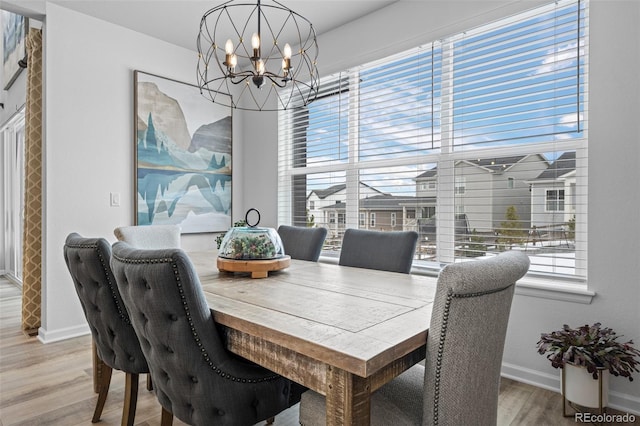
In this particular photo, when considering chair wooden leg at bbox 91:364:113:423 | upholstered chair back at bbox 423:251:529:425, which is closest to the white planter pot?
upholstered chair back at bbox 423:251:529:425

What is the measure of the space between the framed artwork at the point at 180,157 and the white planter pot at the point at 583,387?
3343mm

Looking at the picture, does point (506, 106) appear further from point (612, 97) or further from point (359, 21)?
point (359, 21)

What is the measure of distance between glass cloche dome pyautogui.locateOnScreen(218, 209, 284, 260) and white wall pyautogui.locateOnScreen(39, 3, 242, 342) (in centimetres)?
191

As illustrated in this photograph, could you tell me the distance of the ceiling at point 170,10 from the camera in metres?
3.02

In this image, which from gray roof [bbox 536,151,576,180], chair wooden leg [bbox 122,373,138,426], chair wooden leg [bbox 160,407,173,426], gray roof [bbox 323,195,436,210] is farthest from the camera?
gray roof [bbox 323,195,436,210]

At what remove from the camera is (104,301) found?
64.1 inches

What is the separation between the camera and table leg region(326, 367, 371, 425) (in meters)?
0.98

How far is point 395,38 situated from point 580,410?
272cm

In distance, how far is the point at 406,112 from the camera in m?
3.00

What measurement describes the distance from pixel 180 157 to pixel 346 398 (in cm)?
338

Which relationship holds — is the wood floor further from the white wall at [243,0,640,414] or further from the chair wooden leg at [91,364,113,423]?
the white wall at [243,0,640,414]

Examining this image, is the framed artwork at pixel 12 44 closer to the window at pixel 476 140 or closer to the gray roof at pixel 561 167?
the window at pixel 476 140

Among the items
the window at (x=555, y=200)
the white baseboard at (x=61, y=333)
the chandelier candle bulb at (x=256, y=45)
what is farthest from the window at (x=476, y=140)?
the white baseboard at (x=61, y=333)

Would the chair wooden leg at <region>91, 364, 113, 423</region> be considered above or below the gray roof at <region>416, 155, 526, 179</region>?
below
